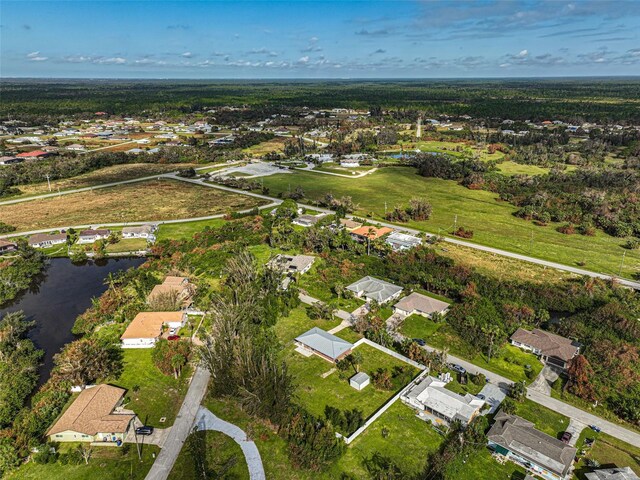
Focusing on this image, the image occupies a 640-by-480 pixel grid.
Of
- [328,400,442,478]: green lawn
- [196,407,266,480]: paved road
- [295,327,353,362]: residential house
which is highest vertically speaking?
[295,327,353,362]: residential house

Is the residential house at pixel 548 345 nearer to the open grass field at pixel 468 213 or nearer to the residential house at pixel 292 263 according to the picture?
the open grass field at pixel 468 213

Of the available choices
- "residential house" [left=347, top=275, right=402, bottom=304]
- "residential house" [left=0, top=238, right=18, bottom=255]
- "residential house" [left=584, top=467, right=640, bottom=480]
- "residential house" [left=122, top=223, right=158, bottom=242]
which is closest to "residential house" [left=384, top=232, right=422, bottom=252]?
"residential house" [left=347, top=275, right=402, bottom=304]

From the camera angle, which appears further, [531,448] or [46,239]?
[46,239]

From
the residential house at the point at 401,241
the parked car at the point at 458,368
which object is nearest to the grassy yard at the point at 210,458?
the parked car at the point at 458,368

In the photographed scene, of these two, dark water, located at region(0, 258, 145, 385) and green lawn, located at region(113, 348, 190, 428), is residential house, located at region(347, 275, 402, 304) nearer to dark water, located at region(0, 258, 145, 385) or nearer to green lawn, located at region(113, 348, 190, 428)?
green lawn, located at region(113, 348, 190, 428)

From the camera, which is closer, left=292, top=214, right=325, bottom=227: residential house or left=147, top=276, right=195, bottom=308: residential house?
left=147, top=276, right=195, bottom=308: residential house

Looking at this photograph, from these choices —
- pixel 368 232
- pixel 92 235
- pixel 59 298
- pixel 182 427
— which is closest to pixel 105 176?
pixel 92 235

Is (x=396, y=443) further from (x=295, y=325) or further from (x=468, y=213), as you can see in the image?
(x=468, y=213)

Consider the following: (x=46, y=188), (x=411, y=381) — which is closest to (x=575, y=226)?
(x=411, y=381)
